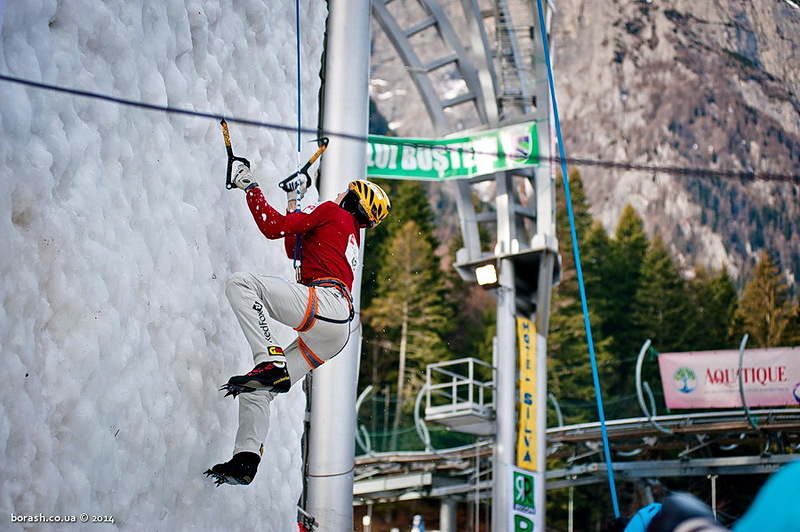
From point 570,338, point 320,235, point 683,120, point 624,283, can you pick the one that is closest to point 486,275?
point 320,235

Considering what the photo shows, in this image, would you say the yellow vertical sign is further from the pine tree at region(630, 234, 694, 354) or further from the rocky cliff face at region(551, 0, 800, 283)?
the rocky cliff face at region(551, 0, 800, 283)

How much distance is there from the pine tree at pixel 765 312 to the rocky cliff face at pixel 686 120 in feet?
56.9

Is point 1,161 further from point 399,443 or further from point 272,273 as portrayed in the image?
point 399,443

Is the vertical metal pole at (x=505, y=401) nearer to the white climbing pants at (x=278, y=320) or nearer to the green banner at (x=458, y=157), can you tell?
the green banner at (x=458, y=157)

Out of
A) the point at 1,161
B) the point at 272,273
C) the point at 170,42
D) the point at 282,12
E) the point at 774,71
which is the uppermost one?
the point at 774,71

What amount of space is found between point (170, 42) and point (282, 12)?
1.33 meters

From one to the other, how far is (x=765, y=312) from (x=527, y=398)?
2651 cm

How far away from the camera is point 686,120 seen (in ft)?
222

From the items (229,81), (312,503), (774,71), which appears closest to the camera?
(229,81)

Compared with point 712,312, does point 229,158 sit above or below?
below

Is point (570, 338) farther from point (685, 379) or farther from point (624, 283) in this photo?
point (685, 379)

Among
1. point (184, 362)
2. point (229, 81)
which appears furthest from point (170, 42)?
point (184, 362)

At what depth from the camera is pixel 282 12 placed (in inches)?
226

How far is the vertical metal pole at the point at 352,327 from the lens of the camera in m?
5.60
